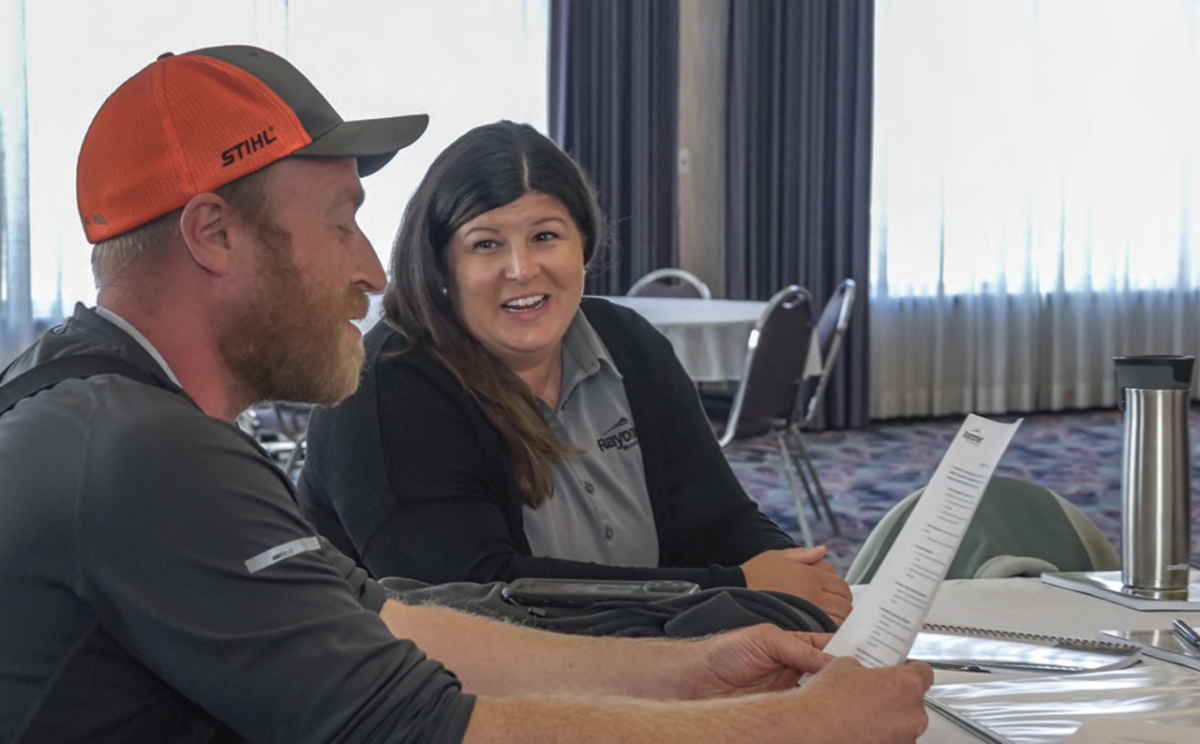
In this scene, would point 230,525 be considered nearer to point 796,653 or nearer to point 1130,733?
point 796,653

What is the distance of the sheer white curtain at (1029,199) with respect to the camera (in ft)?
23.5

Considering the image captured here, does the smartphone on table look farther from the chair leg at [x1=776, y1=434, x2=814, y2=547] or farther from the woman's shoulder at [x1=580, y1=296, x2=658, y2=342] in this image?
the chair leg at [x1=776, y1=434, x2=814, y2=547]

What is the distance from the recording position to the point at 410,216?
188cm

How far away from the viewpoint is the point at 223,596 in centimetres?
85

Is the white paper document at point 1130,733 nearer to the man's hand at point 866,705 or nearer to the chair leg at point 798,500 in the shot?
the man's hand at point 866,705

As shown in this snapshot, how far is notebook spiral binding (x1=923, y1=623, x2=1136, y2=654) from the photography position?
1259 mm

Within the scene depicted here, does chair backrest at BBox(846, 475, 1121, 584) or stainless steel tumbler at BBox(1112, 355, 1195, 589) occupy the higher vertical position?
stainless steel tumbler at BBox(1112, 355, 1195, 589)

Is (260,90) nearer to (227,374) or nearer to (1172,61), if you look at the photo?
(227,374)

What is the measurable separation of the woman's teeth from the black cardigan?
15 cm

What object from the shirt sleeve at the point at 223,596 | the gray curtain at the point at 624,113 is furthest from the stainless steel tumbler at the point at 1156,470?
the gray curtain at the point at 624,113

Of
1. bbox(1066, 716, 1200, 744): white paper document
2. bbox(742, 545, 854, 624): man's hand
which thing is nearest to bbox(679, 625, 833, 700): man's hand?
bbox(1066, 716, 1200, 744): white paper document

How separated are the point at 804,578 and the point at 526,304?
59 centimetres

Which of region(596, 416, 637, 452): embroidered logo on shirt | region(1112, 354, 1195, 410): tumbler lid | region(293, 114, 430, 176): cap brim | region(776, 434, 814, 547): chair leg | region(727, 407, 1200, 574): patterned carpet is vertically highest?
region(293, 114, 430, 176): cap brim

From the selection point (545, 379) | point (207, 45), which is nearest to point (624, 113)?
point (207, 45)
